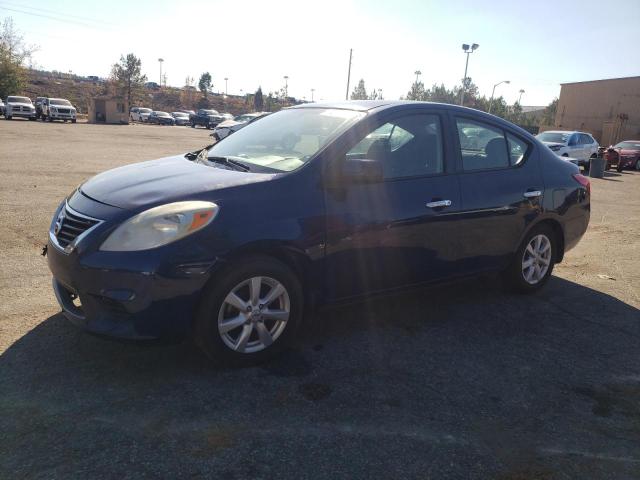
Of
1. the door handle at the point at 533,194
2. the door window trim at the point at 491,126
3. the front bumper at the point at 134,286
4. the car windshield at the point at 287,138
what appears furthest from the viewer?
the door handle at the point at 533,194

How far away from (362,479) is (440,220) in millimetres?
2237

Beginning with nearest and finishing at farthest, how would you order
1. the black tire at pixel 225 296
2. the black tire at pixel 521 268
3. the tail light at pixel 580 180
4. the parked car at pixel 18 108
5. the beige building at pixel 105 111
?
the black tire at pixel 225 296, the black tire at pixel 521 268, the tail light at pixel 580 180, the parked car at pixel 18 108, the beige building at pixel 105 111

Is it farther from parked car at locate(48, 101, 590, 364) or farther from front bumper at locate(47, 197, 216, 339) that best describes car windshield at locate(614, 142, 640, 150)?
front bumper at locate(47, 197, 216, 339)

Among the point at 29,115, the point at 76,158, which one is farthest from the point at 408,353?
the point at 29,115

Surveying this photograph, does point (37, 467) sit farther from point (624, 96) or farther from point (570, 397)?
point (624, 96)

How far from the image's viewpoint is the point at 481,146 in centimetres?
465

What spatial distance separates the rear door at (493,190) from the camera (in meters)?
4.42

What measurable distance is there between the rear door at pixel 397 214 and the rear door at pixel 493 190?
17 cm

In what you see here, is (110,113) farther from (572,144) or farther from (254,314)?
(254,314)

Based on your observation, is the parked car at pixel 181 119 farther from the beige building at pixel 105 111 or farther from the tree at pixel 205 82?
the tree at pixel 205 82

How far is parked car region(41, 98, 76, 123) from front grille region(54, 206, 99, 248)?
42.2 meters

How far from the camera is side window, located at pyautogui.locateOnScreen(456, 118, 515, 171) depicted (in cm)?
445

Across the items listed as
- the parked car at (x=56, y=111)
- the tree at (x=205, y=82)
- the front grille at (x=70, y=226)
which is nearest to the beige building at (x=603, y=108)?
the parked car at (x=56, y=111)

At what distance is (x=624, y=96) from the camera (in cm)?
4891
